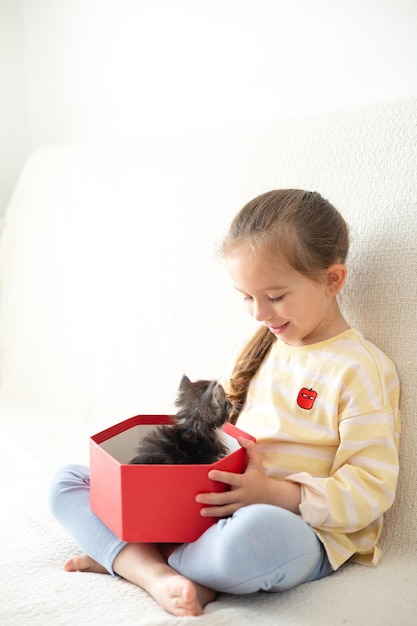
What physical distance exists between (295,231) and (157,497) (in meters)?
0.47

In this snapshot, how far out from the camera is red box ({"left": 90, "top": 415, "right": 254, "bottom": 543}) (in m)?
1.01

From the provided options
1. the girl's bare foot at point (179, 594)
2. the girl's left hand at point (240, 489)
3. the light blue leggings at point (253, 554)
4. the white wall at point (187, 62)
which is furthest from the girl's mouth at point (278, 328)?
the white wall at point (187, 62)

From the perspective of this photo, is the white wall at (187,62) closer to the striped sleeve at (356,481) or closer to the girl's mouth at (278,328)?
the girl's mouth at (278,328)

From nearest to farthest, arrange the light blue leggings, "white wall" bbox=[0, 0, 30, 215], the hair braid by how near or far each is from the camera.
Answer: the light blue leggings
the hair braid
"white wall" bbox=[0, 0, 30, 215]

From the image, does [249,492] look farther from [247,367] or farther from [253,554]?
[247,367]

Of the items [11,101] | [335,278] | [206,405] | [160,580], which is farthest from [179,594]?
[11,101]

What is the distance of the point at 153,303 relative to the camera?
5.54 feet

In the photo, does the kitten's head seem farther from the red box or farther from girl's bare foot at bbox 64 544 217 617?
girl's bare foot at bbox 64 544 217 617

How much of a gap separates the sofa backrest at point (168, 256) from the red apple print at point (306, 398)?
15 cm

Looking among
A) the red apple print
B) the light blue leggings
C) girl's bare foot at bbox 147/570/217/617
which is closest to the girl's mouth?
the red apple print

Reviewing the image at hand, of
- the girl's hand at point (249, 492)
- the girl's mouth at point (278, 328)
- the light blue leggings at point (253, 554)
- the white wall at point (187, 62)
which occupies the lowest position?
the light blue leggings at point (253, 554)

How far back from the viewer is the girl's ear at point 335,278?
46.8 inches

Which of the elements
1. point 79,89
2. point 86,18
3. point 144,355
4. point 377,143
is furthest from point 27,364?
point 377,143

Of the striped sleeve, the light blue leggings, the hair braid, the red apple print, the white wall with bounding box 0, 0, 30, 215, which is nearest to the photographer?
the light blue leggings
